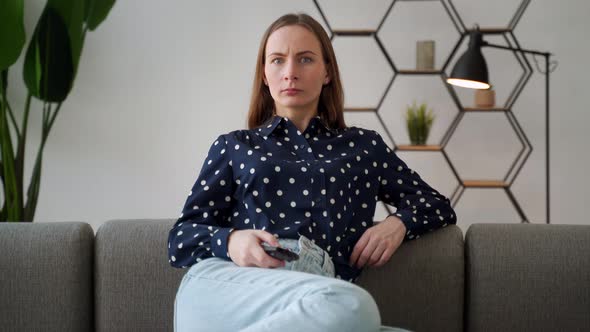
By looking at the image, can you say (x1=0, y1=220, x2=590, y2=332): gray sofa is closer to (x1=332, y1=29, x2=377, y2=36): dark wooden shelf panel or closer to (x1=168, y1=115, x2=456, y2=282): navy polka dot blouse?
(x1=168, y1=115, x2=456, y2=282): navy polka dot blouse

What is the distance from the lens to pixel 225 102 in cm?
348

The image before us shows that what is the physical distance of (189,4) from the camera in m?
3.44

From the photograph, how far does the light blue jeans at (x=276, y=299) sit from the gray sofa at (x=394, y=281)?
15 centimetres

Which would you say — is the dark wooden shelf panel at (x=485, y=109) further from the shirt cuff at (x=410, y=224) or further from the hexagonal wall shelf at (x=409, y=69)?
the shirt cuff at (x=410, y=224)

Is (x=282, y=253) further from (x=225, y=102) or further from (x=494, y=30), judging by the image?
(x=494, y=30)

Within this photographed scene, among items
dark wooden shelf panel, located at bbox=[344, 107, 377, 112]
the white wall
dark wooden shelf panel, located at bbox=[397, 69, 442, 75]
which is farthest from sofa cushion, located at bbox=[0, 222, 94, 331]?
dark wooden shelf panel, located at bbox=[397, 69, 442, 75]

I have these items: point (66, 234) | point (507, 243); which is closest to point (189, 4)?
point (66, 234)

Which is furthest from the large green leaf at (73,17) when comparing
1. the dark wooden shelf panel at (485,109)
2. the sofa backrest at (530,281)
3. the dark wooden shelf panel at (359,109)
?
the sofa backrest at (530,281)

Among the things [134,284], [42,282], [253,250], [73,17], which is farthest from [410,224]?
[73,17]

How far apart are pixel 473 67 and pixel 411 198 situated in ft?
4.67

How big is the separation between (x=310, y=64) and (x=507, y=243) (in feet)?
2.02

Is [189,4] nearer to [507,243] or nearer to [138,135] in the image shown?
[138,135]

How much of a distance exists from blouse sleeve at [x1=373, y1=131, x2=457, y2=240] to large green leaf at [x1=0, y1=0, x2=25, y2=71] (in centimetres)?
163

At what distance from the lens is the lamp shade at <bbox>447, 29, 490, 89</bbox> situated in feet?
9.64
